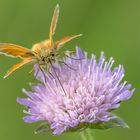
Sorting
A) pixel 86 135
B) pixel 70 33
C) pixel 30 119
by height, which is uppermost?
pixel 70 33

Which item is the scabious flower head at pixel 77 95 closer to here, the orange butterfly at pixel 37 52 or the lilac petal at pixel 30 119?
the lilac petal at pixel 30 119

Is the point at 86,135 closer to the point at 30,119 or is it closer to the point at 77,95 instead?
the point at 77,95

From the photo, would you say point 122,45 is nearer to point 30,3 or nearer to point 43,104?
point 30,3

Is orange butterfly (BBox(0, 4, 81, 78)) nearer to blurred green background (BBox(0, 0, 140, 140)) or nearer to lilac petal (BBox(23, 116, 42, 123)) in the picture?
lilac petal (BBox(23, 116, 42, 123))

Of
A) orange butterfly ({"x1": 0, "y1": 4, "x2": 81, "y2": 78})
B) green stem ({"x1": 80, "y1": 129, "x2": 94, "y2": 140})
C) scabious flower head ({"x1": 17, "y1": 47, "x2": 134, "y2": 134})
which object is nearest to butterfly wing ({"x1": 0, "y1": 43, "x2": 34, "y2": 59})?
orange butterfly ({"x1": 0, "y1": 4, "x2": 81, "y2": 78})

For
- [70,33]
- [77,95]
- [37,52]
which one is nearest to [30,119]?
[77,95]
